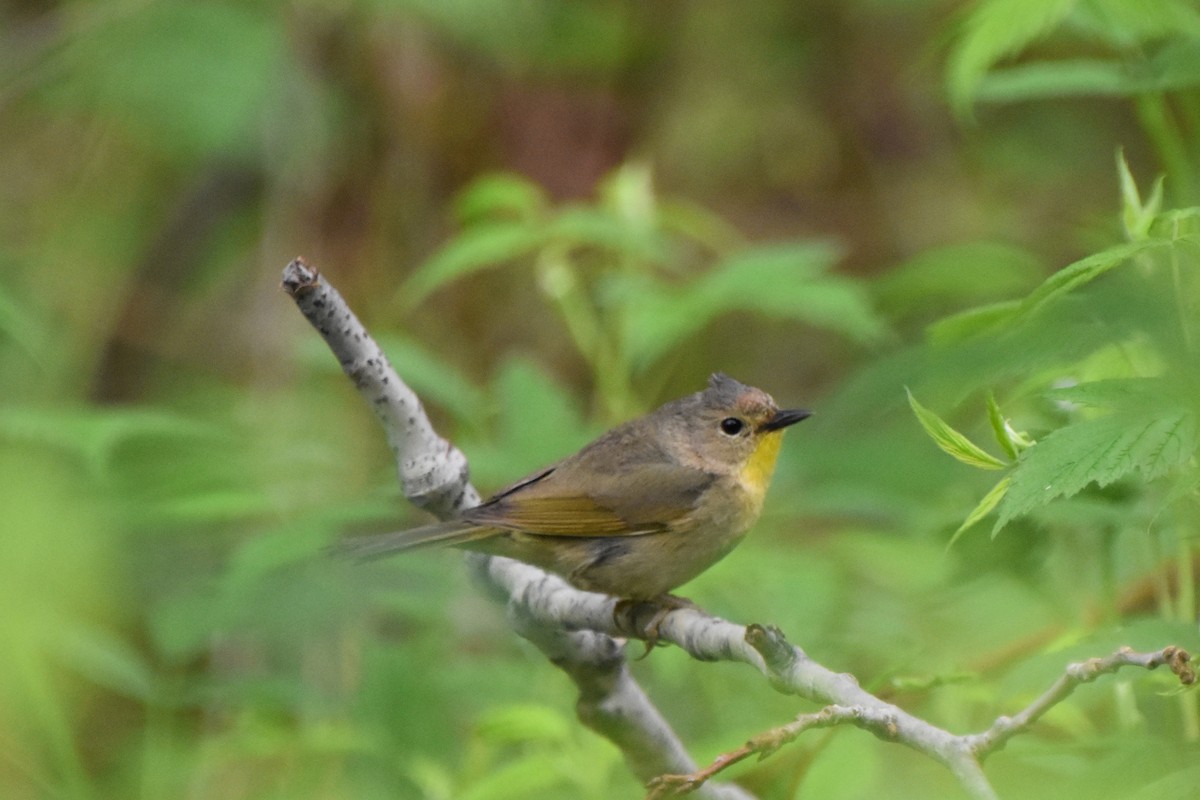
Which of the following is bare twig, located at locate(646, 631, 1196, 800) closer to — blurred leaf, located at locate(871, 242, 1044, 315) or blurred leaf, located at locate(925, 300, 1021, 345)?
blurred leaf, located at locate(925, 300, 1021, 345)

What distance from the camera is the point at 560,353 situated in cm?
833

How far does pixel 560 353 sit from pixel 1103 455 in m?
6.53

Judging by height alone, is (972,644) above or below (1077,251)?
below

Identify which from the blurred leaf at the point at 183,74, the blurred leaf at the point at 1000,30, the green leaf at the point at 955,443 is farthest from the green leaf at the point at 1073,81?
the blurred leaf at the point at 183,74

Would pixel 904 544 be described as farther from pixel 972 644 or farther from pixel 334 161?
pixel 334 161

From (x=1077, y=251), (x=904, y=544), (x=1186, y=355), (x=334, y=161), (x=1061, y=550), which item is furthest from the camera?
(x=1077, y=251)

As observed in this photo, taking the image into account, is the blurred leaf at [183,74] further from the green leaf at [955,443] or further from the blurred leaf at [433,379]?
the green leaf at [955,443]

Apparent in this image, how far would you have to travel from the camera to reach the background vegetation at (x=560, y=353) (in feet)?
8.87

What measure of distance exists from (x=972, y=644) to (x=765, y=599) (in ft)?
2.87

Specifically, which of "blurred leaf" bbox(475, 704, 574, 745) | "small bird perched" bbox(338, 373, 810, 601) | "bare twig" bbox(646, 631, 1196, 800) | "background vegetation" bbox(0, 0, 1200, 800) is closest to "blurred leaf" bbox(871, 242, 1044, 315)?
"background vegetation" bbox(0, 0, 1200, 800)

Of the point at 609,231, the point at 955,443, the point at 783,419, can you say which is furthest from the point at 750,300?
the point at 955,443

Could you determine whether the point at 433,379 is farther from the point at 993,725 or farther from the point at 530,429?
the point at 993,725

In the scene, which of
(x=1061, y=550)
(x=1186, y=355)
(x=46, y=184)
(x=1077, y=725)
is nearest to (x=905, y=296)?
(x=1061, y=550)

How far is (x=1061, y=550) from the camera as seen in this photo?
352 cm
